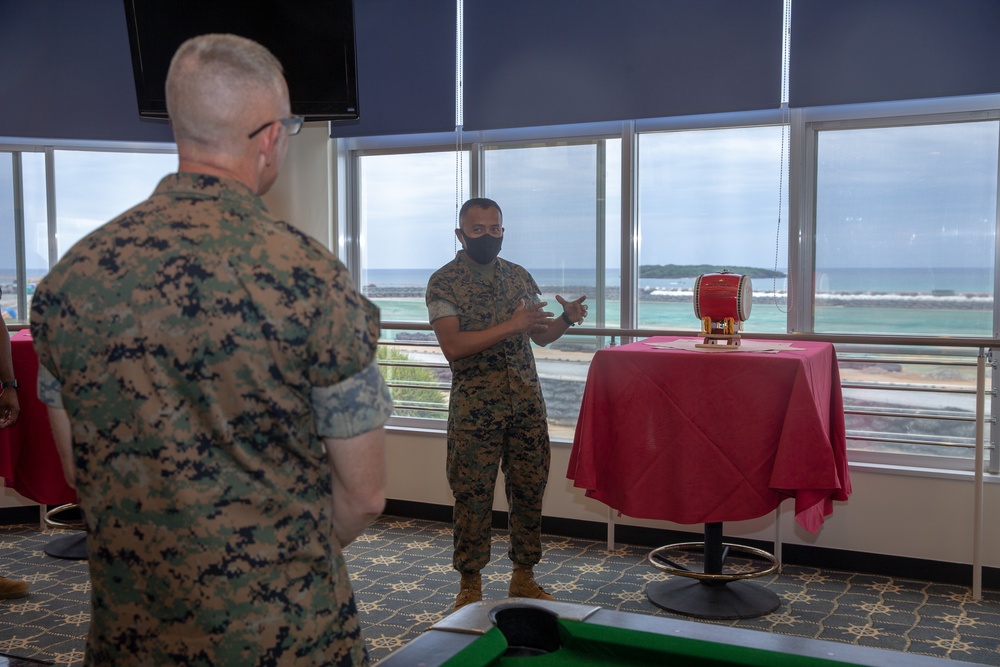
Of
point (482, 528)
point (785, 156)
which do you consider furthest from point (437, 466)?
point (785, 156)

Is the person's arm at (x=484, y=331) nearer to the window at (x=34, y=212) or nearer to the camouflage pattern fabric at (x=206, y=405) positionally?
the camouflage pattern fabric at (x=206, y=405)

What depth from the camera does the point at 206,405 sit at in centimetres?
105

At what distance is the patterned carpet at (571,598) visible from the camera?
3037 mm

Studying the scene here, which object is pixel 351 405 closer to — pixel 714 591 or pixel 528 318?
pixel 528 318

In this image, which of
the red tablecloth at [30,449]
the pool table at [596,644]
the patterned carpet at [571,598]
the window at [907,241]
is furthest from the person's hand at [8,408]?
the window at [907,241]

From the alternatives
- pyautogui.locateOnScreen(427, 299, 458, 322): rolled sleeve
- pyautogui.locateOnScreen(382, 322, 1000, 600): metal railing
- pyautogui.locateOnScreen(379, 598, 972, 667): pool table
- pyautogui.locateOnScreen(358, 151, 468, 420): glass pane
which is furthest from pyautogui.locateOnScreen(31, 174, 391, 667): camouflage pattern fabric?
pyautogui.locateOnScreen(358, 151, 468, 420): glass pane

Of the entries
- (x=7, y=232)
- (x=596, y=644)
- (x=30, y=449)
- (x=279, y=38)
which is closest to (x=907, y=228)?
(x=279, y=38)

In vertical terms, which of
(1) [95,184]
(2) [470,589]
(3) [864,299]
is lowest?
(2) [470,589]

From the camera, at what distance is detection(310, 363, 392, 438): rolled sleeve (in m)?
1.08

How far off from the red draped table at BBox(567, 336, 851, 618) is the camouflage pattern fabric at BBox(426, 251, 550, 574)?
0.20m

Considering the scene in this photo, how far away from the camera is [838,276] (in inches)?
161

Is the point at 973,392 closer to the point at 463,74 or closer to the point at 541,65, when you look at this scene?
the point at 541,65

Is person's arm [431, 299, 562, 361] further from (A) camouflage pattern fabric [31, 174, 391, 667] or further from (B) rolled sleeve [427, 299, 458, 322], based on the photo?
(A) camouflage pattern fabric [31, 174, 391, 667]

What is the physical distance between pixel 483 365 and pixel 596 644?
5.75 feet
